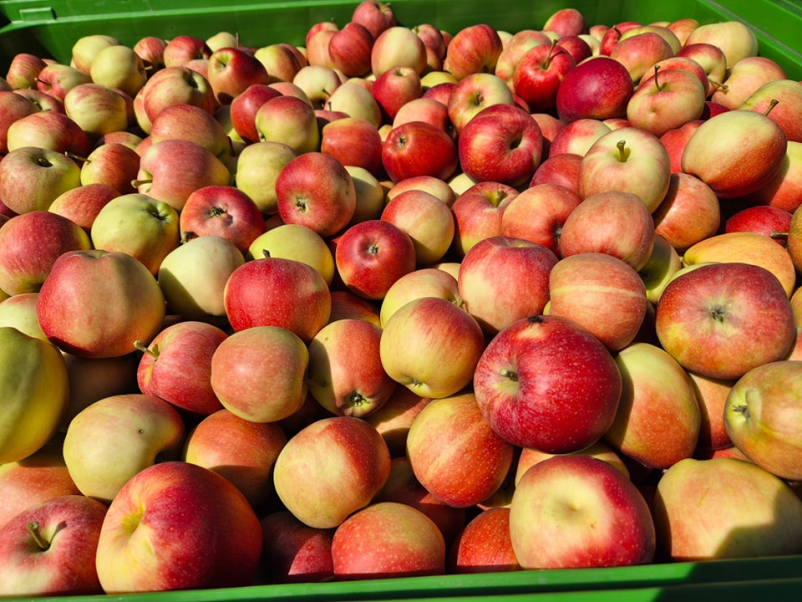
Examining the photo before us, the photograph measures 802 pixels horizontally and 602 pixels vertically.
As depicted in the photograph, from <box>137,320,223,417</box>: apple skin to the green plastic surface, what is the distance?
4.14m

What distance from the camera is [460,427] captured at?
1.90 meters

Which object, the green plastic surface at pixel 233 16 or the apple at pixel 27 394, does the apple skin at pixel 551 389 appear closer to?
the apple at pixel 27 394

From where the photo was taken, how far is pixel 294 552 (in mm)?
1836

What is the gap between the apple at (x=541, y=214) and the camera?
8.36ft

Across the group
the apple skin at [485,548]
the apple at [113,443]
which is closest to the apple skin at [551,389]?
the apple skin at [485,548]

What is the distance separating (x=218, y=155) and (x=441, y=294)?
7.53 feet

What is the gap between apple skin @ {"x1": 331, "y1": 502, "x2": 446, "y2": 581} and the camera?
161 centimetres

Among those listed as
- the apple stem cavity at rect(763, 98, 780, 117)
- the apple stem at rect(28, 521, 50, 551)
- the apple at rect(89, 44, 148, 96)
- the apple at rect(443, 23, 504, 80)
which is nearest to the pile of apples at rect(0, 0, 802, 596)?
the apple stem at rect(28, 521, 50, 551)

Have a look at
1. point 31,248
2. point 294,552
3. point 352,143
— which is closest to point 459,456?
point 294,552

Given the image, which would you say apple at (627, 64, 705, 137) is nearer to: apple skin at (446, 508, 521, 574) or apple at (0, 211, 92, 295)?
apple skin at (446, 508, 521, 574)

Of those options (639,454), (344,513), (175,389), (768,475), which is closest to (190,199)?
(175,389)

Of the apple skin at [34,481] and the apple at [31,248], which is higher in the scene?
the apple at [31,248]

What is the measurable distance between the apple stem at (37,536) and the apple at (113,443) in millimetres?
242

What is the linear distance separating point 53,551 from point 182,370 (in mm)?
754
